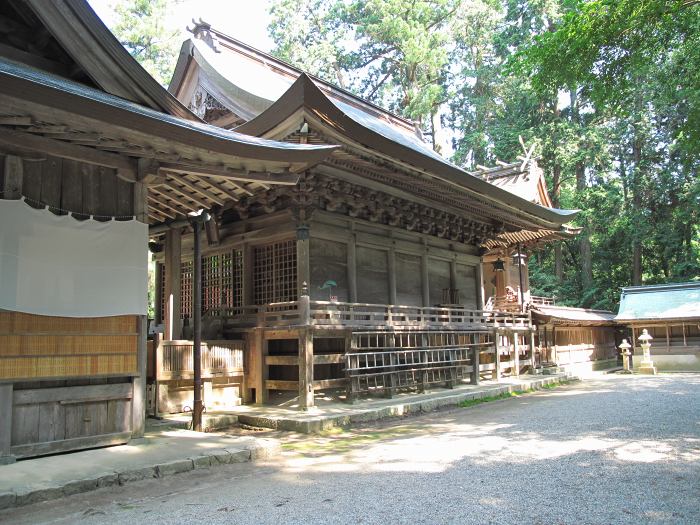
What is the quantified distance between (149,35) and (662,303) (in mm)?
33319

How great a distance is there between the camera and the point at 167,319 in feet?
35.5

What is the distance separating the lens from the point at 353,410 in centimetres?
1046

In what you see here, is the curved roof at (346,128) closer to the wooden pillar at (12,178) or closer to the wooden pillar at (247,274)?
the wooden pillar at (247,274)

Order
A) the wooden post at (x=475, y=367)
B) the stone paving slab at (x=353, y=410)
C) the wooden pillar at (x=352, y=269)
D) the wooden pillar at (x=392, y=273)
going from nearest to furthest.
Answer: the stone paving slab at (x=353, y=410)
the wooden pillar at (x=352, y=269)
the wooden pillar at (x=392, y=273)
the wooden post at (x=475, y=367)

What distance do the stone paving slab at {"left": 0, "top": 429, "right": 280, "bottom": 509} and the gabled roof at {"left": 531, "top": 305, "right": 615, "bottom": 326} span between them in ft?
53.8

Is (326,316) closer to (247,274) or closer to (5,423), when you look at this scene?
(247,274)

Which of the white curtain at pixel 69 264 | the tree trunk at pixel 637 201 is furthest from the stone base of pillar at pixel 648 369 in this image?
the white curtain at pixel 69 264

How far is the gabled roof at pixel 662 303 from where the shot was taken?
2329 centimetres

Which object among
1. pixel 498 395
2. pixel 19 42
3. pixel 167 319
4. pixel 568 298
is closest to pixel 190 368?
pixel 167 319

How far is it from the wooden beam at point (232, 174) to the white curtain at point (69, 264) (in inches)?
37.4

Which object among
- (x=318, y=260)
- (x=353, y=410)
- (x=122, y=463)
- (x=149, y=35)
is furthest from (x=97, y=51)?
(x=149, y=35)

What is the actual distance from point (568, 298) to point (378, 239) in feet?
80.1

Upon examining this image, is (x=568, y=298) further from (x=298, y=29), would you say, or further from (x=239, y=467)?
(x=239, y=467)

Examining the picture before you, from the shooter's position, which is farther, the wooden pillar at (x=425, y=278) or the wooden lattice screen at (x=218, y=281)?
the wooden pillar at (x=425, y=278)
